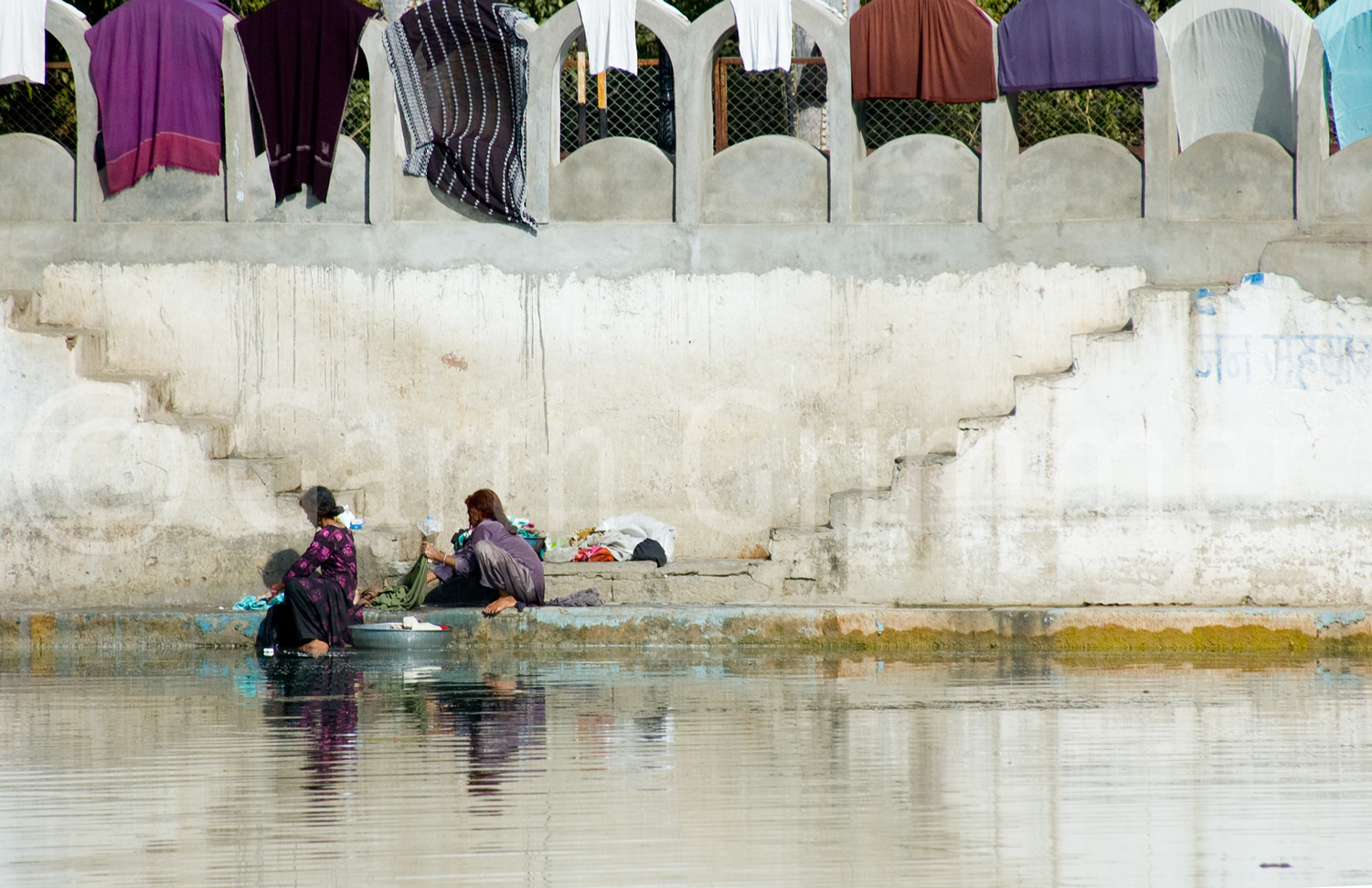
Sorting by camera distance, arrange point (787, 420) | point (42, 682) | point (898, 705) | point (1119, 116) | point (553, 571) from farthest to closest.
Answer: point (1119, 116), point (787, 420), point (553, 571), point (42, 682), point (898, 705)

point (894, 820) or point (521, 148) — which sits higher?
point (521, 148)

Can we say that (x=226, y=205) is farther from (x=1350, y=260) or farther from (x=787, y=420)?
(x=1350, y=260)

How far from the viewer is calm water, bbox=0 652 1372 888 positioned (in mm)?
5812

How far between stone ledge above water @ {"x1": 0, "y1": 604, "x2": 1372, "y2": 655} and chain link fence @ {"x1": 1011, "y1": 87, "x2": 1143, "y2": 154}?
8020 millimetres

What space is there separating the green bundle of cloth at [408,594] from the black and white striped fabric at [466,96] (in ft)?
10.6

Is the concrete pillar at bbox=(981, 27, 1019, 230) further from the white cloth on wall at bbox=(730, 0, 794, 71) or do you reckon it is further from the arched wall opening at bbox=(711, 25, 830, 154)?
the white cloth on wall at bbox=(730, 0, 794, 71)

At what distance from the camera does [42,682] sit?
36.8 ft

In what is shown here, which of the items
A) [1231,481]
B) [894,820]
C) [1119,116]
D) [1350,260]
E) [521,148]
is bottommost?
[894,820]

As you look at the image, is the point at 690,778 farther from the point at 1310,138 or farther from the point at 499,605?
the point at 1310,138

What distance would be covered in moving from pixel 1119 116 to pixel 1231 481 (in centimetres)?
851

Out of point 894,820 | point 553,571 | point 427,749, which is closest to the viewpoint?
point 894,820

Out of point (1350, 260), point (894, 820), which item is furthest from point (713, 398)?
point (894, 820)

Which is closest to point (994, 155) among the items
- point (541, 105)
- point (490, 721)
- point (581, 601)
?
point (541, 105)

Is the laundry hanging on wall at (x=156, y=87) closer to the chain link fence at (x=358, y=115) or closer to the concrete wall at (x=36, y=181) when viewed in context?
the concrete wall at (x=36, y=181)
